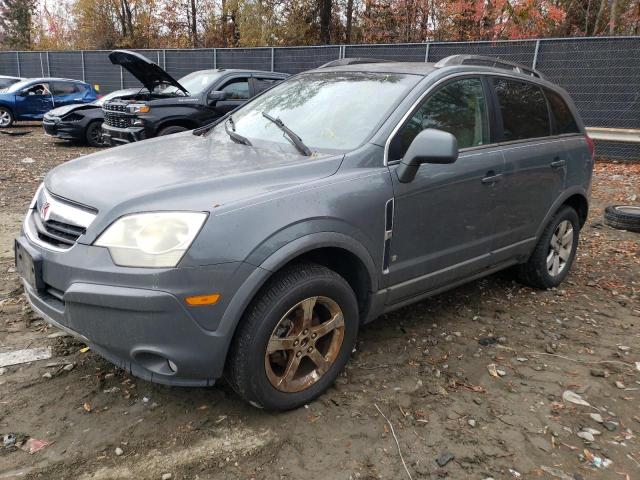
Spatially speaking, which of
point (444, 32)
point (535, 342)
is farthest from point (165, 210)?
point (444, 32)

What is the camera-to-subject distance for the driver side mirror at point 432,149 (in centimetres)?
277

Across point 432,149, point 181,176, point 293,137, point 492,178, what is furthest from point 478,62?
point 181,176

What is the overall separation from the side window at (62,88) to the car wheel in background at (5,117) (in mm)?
1337

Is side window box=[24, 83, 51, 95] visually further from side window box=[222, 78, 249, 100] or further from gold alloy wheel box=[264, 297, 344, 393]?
gold alloy wheel box=[264, 297, 344, 393]

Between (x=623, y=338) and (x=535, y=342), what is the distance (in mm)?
680

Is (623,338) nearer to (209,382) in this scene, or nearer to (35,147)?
(209,382)

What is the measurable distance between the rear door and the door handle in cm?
6

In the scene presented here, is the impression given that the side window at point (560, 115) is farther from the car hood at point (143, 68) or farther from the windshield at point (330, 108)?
the car hood at point (143, 68)

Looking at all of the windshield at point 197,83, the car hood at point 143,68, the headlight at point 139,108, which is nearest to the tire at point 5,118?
the windshield at point 197,83

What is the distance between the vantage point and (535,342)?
3.65 meters

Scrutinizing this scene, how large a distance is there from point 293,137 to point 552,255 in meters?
2.65

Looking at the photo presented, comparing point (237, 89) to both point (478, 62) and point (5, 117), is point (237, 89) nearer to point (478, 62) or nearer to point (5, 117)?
point (478, 62)

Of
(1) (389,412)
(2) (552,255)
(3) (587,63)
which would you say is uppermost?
(3) (587,63)

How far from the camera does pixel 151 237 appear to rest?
2277 millimetres
